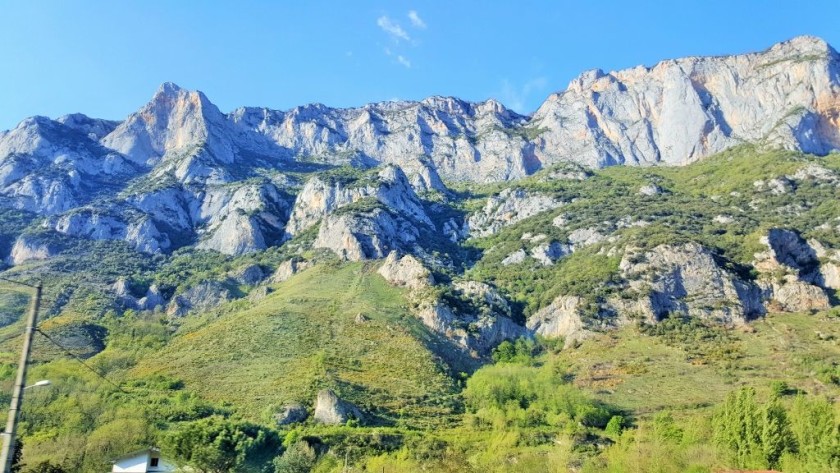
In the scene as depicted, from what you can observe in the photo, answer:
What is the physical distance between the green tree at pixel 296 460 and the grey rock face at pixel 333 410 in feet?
32.7

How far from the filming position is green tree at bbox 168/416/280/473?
190 feet

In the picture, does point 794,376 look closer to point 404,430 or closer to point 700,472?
point 700,472

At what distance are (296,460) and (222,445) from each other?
7.40 meters

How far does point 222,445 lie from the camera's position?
196 ft

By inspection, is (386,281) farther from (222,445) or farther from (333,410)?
(222,445)

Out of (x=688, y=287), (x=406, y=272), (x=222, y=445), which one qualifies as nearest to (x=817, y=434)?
(x=222, y=445)

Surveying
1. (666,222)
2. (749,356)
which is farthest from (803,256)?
(749,356)

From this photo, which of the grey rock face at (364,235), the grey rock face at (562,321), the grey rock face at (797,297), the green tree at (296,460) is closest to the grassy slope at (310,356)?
the green tree at (296,460)

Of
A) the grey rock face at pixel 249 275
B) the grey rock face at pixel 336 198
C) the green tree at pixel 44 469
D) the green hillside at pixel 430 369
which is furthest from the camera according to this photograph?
the grey rock face at pixel 336 198

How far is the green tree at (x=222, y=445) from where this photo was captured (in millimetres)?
57781

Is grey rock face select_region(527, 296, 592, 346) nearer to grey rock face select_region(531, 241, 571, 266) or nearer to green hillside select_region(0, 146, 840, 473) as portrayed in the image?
green hillside select_region(0, 146, 840, 473)

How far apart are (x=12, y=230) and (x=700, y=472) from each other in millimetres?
173825

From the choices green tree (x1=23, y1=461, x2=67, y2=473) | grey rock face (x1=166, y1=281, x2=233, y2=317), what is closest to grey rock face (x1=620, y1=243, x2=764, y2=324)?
grey rock face (x1=166, y1=281, x2=233, y2=317)

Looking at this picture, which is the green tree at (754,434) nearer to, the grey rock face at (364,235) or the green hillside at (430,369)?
the green hillside at (430,369)
